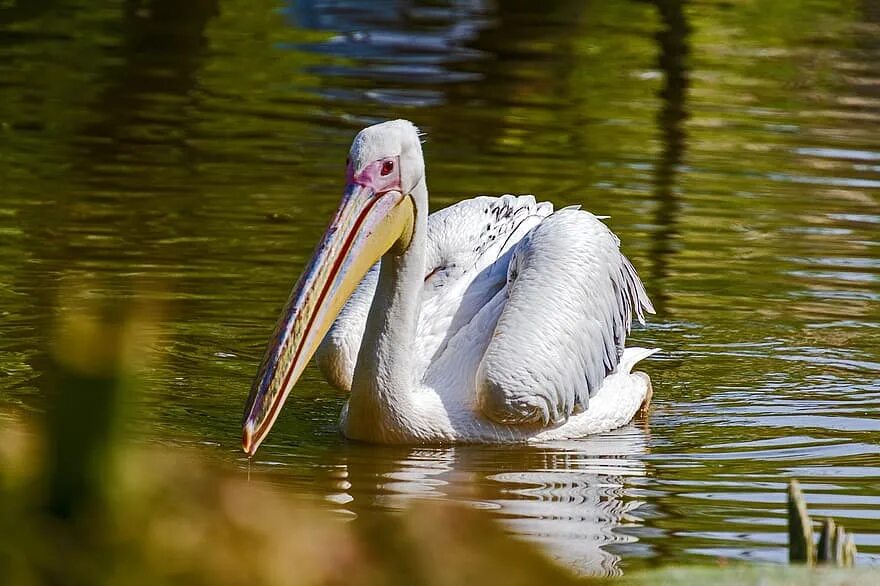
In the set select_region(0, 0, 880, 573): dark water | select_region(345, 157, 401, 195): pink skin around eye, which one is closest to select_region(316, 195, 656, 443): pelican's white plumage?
select_region(0, 0, 880, 573): dark water

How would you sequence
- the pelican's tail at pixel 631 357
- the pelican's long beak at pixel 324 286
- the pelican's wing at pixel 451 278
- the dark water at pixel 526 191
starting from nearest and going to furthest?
the pelican's long beak at pixel 324 286 → the dark water at pixel 526 191 → the pelican's wing at pixel 451 278 → the pelican's tail at pixel 631 357

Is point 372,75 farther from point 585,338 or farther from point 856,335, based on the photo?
point 585,338

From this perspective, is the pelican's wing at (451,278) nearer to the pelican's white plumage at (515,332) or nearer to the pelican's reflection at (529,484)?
the pelican's white plumage at (515,332)

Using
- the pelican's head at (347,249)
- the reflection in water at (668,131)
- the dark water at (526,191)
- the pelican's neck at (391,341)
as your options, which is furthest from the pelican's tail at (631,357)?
the pelican's head at (347,249)

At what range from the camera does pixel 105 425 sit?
112 cm

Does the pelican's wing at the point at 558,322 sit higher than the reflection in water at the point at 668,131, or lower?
higher

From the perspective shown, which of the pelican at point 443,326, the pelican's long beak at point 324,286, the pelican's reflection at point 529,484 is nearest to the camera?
the pelican's reflection at point 529,484

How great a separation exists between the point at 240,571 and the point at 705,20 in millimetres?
15827

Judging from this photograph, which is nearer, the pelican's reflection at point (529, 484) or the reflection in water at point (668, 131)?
the pelican's reflection at point (529, 484)

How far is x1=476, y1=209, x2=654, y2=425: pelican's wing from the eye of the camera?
504 centimetres

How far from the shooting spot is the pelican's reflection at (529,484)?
4297mm

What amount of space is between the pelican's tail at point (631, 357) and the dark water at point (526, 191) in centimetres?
17

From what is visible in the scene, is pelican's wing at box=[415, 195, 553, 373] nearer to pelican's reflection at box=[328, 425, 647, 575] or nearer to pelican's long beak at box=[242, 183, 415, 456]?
pelican's reflection at box=[328, 425, 647, 575]

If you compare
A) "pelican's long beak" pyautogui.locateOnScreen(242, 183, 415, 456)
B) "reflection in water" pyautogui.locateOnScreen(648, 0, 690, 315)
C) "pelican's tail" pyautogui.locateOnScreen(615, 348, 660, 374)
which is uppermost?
"pelican's long beak" pyautogui.locateOnScreen(242, 183, 415, 456)
